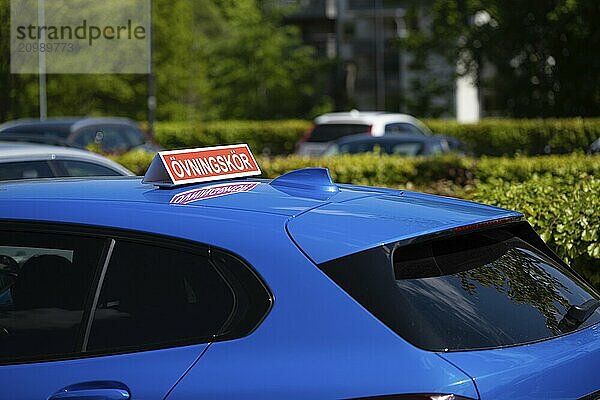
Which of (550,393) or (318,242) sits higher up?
(318,242)

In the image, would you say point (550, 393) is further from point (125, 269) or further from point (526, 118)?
point (526, 118)

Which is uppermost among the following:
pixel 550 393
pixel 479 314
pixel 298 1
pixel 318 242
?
pixel 298 1

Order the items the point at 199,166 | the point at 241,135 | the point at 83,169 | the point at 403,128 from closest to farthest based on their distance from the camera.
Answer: the point at 199,166, the point at 83,169, the point at 403,128, the point at 241,135

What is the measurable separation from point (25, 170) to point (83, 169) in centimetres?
59

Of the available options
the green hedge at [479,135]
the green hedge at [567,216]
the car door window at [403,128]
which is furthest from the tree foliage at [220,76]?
the green hedge at [567,216]

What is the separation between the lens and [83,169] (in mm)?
7547

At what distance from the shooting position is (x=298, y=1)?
48.7 metres

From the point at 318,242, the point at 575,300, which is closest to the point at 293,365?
the point at 318,242

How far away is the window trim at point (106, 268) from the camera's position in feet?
9.43

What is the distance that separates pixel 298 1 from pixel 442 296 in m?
46.7

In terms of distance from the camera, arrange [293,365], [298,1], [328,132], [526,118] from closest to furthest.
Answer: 1. [293,365]
2. [328,132]
3. [526,118]
4. [298,1]

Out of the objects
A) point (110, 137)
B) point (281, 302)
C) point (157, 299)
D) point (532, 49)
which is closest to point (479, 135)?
point (532, 49)

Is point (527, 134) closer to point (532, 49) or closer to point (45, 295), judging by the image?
point (532, 49)

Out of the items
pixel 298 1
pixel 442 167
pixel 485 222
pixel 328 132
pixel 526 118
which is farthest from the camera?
pixel 298 1
